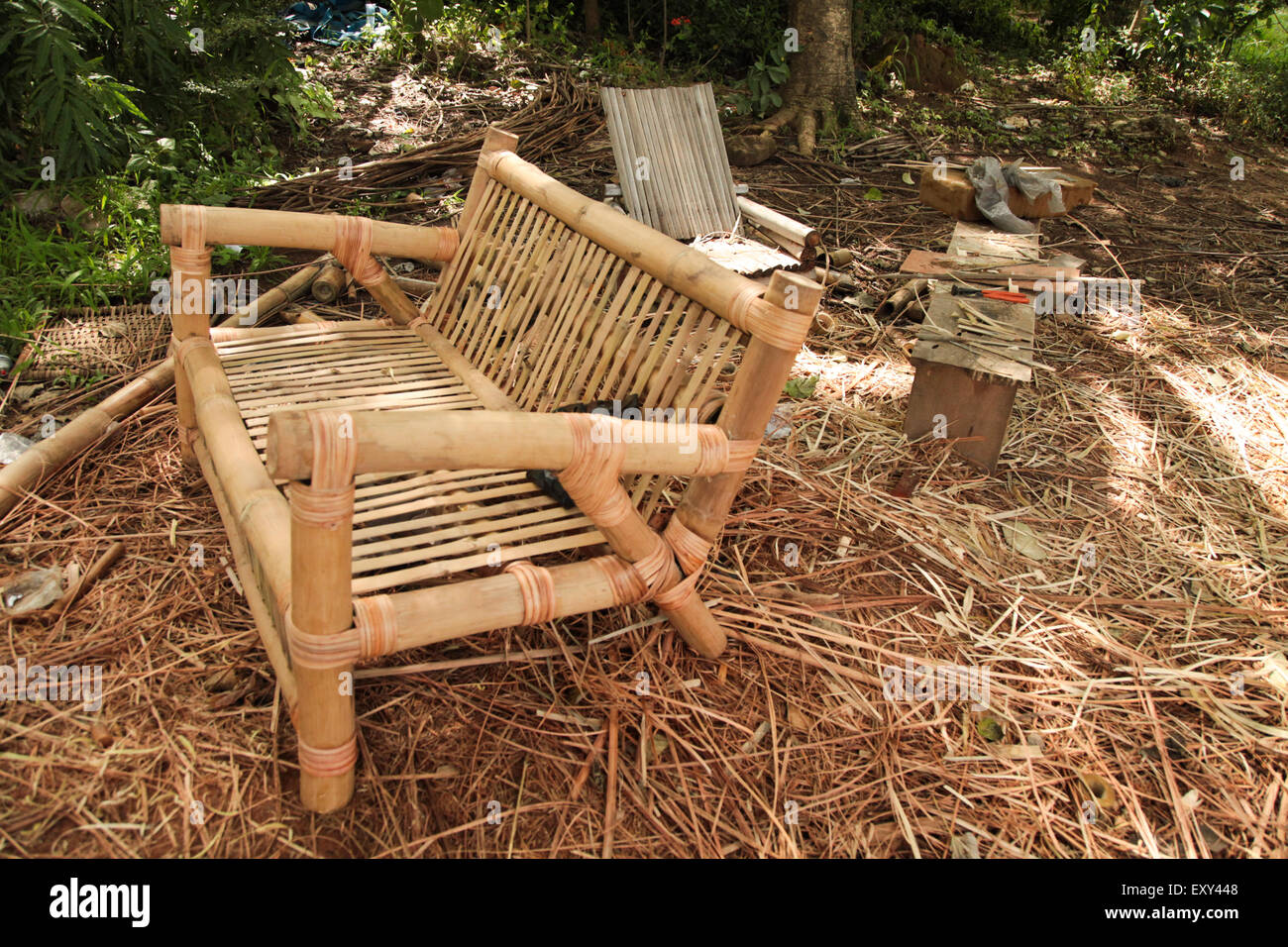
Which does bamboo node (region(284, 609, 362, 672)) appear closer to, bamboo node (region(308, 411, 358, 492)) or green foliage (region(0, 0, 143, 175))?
bamboo node (region(308, 411, 358, 492))

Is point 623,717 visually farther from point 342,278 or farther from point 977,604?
point 342,278

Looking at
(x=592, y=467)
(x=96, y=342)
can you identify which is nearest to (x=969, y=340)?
(x=592, y=467)

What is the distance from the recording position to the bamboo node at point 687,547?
1.82 m

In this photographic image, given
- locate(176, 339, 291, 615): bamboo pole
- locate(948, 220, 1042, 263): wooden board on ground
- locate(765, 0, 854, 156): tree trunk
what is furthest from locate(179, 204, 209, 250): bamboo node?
locate(765, 0, 854, 156): tree trunk

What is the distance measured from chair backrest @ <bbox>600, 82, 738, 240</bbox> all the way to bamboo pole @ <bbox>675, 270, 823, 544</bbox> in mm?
2675

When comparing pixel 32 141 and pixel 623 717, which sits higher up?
pixel 32 141

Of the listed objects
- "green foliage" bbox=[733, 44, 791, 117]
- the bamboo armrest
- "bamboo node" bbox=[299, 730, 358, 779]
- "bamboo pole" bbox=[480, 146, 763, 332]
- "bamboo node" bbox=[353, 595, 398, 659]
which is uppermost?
"bamboo pole" bbox=[480, 146, 763, 332]

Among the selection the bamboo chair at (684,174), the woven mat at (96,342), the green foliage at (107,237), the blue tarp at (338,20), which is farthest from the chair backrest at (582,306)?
the blue tarp at (338,20)

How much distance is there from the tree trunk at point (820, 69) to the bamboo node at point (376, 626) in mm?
5161

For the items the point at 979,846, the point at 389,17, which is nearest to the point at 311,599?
the point at 979,846

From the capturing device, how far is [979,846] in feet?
5.67

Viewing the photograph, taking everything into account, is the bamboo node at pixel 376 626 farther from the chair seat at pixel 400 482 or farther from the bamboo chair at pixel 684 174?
the bamboo chair at pixel 684 174

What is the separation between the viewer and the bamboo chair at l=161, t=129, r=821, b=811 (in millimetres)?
1369

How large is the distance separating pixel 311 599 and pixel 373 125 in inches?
184
